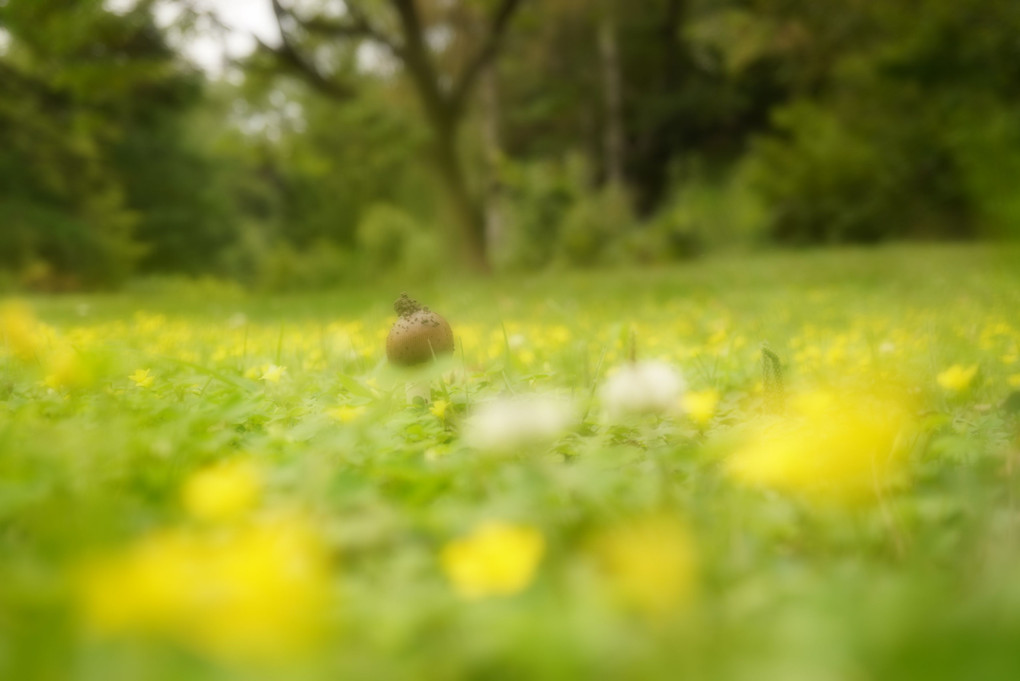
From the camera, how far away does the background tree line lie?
A: 11250 millimetres

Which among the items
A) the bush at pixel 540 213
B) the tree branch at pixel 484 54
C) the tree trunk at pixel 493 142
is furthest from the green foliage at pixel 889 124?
the tree trunk at pixel 493 142

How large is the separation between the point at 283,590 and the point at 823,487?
2.63 feet

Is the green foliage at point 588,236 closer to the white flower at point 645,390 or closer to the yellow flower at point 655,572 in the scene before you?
the white flower at point 645,390

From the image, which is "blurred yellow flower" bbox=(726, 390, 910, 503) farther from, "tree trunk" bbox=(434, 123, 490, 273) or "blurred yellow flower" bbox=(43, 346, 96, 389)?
"tree trunk" bbox=(434, 123, 490, 273)

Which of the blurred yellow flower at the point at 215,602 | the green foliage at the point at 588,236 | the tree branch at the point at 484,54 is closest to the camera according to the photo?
the blurred yellow flower at the point at 215,602

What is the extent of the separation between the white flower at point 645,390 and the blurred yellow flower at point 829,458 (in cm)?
A: 18

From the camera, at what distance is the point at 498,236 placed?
61.4 ft

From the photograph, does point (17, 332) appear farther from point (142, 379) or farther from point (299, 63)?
point (299, 63)

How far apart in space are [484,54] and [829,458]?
11.1 m

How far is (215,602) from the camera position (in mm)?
650

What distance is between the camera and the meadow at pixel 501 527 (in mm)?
645

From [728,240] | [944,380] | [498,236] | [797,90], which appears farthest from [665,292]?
[797,90]

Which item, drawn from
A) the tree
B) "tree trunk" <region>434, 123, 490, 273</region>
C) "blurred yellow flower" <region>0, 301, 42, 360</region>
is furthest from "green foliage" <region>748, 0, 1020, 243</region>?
"blurred yellow flower" <region>0, 301, 42, 360</region>

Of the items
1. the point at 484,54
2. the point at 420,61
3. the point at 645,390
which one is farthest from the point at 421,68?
the point at 645,390
